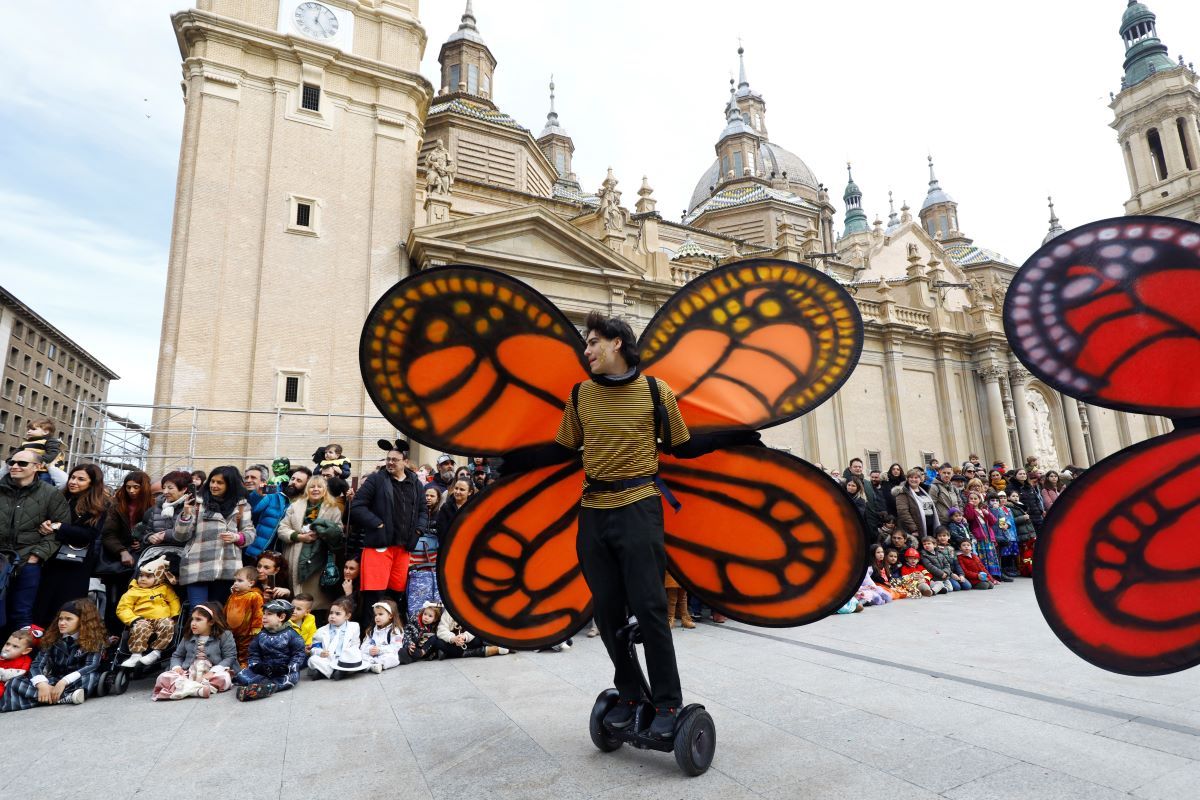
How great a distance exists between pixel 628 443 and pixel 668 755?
1.65m

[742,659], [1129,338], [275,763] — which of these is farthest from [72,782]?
[1129,338]

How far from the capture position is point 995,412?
27844 millimetres

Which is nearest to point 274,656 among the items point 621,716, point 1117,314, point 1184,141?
point 621,716

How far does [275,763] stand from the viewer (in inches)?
135

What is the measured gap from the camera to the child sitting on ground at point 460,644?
6156 mm

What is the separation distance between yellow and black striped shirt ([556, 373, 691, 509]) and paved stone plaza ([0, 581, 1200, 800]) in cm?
132

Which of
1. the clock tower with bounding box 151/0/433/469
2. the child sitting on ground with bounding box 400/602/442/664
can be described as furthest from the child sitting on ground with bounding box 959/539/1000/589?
the clock tower with bounding box 151/0/433/469

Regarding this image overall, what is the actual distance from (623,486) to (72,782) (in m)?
3.18

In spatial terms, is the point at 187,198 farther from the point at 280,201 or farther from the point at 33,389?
the point at 33,389

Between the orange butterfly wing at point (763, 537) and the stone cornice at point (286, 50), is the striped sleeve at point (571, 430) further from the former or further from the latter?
the stone cornice at point (286, 50)

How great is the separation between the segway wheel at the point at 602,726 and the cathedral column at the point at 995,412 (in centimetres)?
2907

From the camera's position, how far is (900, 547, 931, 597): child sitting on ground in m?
9.94

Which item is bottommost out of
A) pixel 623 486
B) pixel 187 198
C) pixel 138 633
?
pixel 138 633

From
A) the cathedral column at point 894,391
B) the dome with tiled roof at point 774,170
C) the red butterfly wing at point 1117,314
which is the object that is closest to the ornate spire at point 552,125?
the dome with tiled roof at point 774,170
